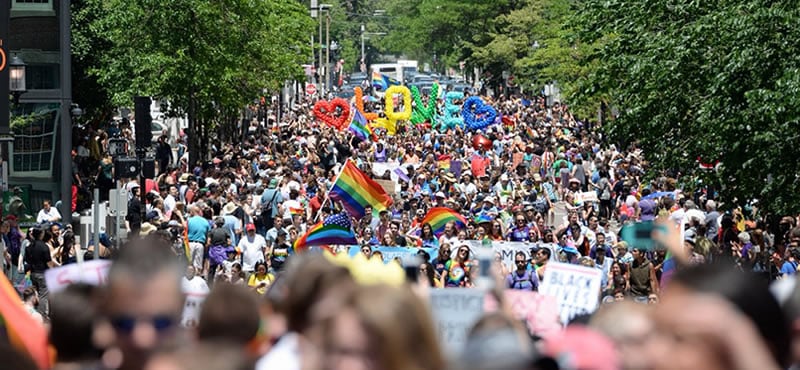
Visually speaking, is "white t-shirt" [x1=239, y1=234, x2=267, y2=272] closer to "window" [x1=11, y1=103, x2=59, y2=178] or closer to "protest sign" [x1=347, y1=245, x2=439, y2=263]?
"protest sign" [x1=347, y1=245, x2=439, y2=263]

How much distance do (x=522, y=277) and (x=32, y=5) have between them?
18932mm

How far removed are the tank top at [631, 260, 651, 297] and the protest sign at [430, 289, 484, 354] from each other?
10950 mm

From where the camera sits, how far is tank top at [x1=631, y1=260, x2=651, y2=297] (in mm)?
18109

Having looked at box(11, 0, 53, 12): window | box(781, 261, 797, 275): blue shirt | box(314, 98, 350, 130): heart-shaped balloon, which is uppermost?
box(11, 0, 53, 12): window

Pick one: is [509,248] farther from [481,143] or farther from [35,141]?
[481,143]

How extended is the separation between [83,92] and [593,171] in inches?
626

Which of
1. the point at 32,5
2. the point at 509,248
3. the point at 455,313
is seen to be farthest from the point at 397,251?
the point at 32,5

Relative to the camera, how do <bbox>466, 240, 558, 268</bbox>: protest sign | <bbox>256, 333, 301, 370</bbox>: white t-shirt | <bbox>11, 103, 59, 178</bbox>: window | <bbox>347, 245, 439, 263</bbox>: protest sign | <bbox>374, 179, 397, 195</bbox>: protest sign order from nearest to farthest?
<bbox>256, 333, 301, 370</bbox>: white t-shirt < <bbox>347, 245, 439, 263</bbox>: protest sign < <bbox>466, 240, 558, 268</bbox>: protest sign < <bbox>374, 179, 397, 195</bbox>: protest sign < <bbox>11, 103, 59, 178</bbox>: window

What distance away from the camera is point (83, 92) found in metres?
45.6

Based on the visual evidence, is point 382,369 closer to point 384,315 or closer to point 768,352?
point 384,315

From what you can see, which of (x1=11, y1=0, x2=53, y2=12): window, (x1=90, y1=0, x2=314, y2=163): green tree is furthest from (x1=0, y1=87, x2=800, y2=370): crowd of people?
(x1=11, y1=0, x2=53, y2=12): window

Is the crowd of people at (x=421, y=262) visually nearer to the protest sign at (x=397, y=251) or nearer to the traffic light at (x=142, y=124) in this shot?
the protest sign at (x=397, y=251)

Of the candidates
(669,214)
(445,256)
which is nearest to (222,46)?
(669,214)

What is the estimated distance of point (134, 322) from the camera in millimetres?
5012
